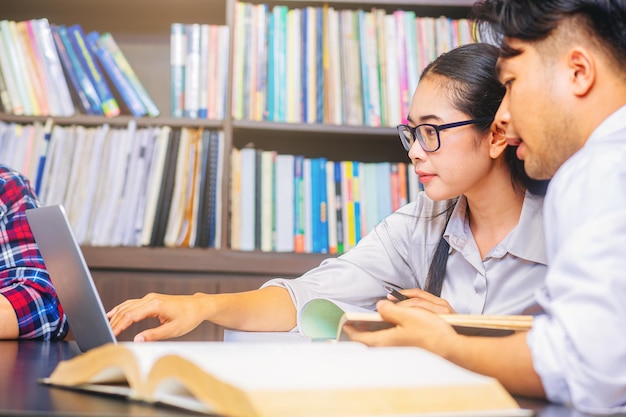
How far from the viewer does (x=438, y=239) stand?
4.85 feet

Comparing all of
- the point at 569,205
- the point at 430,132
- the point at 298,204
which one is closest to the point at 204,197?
the point at 298,204

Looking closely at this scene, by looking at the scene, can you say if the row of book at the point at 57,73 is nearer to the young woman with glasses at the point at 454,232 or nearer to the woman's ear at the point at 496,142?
the young woman with glasses at the point at 454,232

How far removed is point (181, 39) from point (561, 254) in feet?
5.19

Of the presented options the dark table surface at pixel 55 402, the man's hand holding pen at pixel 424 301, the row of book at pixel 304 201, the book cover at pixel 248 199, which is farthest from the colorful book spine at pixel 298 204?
the dark table surface at pixel 55 402

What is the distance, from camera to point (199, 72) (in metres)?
2.06

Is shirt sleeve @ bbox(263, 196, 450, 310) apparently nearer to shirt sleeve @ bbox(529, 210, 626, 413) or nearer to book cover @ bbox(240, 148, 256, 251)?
book cover @ bbox(240, 148, 256, 251)

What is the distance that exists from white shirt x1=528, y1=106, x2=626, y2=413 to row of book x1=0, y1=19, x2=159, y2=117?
5.16ft

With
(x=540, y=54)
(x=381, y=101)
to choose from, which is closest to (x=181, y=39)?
(x=381, y=101)

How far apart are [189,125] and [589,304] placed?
1.54 m

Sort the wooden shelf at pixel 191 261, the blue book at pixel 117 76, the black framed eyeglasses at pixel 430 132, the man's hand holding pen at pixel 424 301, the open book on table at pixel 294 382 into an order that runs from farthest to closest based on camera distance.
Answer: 1. the blue book at pixel 117 76
2. the wooden shelf at pixel 191 261
3. the black framed eyeglasses at pixel 430 132
4. the man's hand holding pen at pixel 424 301
5. the open book on table at pixel 294 382

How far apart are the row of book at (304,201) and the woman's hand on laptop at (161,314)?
82 cm

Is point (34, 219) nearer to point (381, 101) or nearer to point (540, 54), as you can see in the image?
point (540, 54)

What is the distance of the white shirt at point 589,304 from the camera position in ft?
2.19

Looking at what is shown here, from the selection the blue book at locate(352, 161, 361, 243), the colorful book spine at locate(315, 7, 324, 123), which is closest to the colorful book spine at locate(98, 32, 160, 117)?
the colorful book spine at locate(315, 7, 324, 123)
